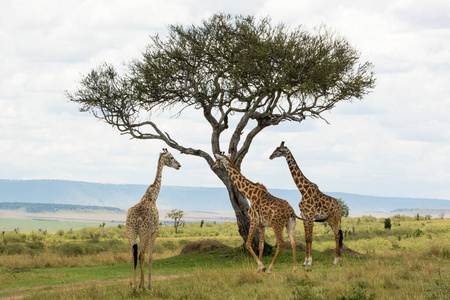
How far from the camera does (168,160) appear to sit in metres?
16.4

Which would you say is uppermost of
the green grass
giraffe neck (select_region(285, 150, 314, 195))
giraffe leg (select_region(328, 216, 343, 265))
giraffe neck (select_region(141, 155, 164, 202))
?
giraffe neck (select_region(285, 150, 314, 195))

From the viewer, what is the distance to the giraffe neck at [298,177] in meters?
19.0

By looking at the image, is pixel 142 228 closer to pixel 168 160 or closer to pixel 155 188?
pixel 155 188

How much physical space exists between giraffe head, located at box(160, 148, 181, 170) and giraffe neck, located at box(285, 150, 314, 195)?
4694 mm

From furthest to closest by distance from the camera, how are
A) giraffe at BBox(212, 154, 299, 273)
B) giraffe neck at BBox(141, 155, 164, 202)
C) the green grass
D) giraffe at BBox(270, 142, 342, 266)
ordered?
the green grass, giraffe at BBox(270, 142, 342, 266), giraffe at BBox(212, 154, 299, 273), giraffe neck at BBox(141, 155, 164, 202)

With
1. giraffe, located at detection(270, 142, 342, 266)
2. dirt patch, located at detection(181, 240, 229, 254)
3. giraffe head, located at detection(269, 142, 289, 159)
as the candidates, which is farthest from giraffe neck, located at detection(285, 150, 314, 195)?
dirt patch, located at detection(181, 240, 229, 254)

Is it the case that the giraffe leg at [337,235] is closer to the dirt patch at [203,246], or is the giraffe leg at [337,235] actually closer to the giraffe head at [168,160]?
the giraffe head at [168,160]

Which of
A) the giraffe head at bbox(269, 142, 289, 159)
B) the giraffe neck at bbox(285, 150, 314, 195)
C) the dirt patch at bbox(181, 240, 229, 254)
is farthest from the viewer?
the dirt patch at bbox(181, 240, 229, 254)

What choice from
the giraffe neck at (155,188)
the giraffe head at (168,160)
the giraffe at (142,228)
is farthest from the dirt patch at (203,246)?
the giraffe at (142,228)

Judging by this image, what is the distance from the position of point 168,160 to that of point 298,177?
5.21 meters

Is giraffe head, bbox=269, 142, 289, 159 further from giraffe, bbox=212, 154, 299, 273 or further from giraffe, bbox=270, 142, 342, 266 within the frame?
giraffe, bbox=212, 154, 299, 273

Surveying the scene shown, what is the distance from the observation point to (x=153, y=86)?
24828 millimetres

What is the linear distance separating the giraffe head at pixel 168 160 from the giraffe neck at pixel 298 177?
4.69 metres

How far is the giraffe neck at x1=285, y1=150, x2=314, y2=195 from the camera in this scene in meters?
19.0
